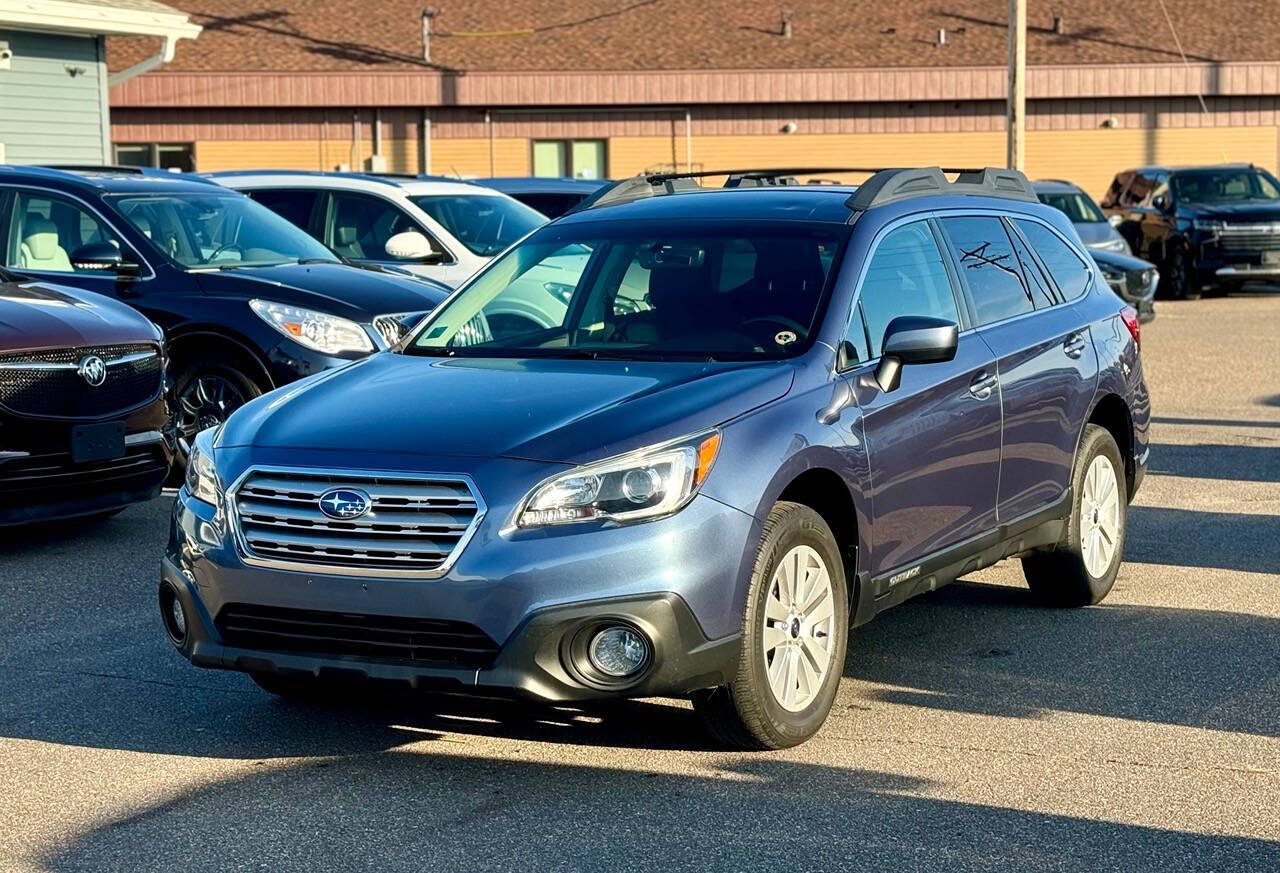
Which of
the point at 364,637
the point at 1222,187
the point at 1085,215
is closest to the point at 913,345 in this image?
the point at 364,637

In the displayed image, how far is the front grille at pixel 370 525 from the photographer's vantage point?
509cm

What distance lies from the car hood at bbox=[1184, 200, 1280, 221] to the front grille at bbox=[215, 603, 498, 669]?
77.2 feet

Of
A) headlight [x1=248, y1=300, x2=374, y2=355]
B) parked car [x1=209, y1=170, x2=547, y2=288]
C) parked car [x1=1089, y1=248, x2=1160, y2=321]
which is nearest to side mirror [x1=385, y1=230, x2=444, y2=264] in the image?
parked car [x1=209, y1=170, x2=547, y2=288]

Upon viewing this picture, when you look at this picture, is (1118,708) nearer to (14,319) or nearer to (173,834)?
(173,834)

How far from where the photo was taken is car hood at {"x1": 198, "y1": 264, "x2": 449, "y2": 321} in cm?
1049

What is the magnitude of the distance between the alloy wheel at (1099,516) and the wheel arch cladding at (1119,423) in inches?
7.7

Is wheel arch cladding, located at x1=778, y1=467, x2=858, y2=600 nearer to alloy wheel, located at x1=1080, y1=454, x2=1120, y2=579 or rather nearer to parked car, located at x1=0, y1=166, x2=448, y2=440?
alloy wheel, located at x1=1080, y1=454, x2=1120, y2=579

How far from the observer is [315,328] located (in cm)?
1042

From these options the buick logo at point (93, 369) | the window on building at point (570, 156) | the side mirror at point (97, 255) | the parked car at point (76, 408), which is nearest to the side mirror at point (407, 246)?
the side mirror at point (97, 255)

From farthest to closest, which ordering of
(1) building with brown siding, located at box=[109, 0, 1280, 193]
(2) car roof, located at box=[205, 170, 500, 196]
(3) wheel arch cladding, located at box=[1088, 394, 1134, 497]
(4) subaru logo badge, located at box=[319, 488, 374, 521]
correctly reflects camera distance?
1. (1) building with brown siding, located at box=[109, 0, 1280, 193]
2. (2) car roof, located at box=[205, 170, 500, 196]
3. (3) wheel arch cladding, located at box=[1088, 394, 1134, 497]
4. (4) subaru logo badge, located at box=[319, 488, 374, 521]

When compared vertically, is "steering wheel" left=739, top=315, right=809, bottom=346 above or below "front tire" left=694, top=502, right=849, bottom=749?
above

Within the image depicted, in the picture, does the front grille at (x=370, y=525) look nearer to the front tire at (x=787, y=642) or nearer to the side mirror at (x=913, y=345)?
the front tire at (x=787, y=642)

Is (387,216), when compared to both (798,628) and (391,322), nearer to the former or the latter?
(391,322)

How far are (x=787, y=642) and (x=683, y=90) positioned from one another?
102 feet
